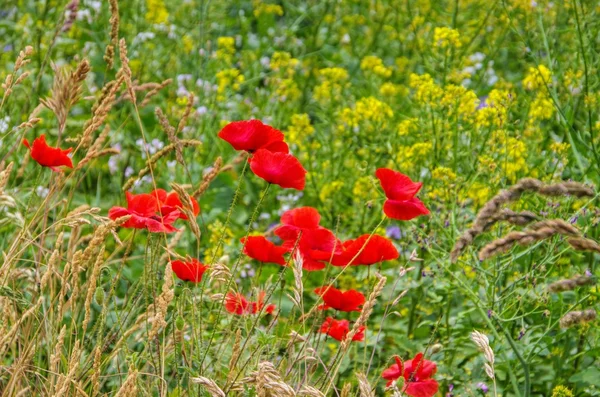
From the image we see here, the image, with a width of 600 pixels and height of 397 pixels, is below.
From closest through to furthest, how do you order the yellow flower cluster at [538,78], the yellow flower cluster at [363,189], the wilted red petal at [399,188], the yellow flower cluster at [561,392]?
the wilted red petal at [399,188] < the yellow flower cluster at [561,392] < the yellow flower cluster at [538,78] < the yellow flower cluster at [363,189]

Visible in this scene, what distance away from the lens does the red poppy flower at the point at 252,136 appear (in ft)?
6.40

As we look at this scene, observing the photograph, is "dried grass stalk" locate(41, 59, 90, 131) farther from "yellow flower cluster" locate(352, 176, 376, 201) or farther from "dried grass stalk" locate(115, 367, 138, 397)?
"yellow flower cluster" locate(352, 176, 376, 201)

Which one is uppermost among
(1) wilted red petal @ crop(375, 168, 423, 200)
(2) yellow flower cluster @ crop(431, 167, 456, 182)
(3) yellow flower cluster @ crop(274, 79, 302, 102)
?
(1) wilted red petal @ crop(375, 168, 423, 200)

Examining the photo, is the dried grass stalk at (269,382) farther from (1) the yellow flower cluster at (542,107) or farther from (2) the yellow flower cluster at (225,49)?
(2) the yellow flower cluster at (225,49)

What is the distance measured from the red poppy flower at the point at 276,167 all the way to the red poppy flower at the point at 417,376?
47 centimetres

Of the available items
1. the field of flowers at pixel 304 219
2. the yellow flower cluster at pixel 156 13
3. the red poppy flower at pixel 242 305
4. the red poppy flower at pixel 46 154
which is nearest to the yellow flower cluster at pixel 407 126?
the field of flowers at pixel 304 219

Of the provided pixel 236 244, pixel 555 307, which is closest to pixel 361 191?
pixel 236 244

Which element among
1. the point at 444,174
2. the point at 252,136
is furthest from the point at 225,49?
the point at 252,136

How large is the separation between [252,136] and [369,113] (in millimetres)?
1566

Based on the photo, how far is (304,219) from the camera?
216cm

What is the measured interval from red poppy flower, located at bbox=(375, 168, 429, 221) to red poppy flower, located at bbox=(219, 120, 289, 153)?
0.23 meters

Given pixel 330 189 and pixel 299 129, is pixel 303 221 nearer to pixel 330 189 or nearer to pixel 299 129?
pixel 330 189

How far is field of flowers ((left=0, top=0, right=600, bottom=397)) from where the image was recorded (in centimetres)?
198

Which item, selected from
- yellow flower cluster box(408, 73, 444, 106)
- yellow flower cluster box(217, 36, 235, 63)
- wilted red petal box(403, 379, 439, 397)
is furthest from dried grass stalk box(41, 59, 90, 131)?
yellow flower cluster box(217, 36, 235, 63)
